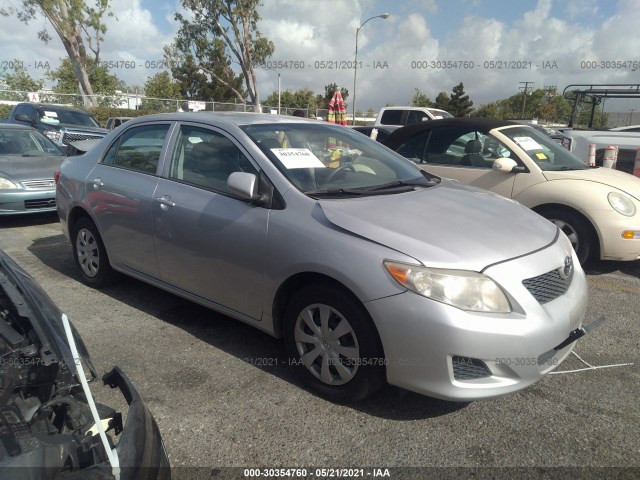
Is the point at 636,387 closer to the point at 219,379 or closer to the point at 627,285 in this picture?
the point at 627,285

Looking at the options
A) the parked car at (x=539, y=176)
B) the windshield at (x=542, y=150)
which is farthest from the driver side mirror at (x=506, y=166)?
the windshield at (x=542, y=150)

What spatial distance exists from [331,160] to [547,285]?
160 cm

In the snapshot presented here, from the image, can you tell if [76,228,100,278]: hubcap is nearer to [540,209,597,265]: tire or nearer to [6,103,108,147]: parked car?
[540,209,597,265]: tire

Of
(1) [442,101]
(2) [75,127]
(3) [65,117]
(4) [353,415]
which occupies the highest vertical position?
(1) [442,101]

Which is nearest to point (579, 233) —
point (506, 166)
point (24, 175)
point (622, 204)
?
point (622, 204)

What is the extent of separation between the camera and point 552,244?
2.82 m

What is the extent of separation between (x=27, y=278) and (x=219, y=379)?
1234 mm

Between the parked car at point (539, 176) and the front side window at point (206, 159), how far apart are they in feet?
10.4

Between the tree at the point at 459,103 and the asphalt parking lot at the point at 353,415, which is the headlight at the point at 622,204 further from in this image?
the tree at the point at 459,103

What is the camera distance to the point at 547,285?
8.39 ft

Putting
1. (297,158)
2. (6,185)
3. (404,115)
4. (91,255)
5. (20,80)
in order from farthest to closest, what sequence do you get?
1. (20,80)
2. (404,115)
3. (6,185)
4. (91,255)
5. (297,158)

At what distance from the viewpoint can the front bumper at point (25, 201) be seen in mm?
6512

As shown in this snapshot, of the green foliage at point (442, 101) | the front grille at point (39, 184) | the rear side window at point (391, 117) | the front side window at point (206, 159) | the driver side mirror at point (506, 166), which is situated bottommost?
the front grille at point (39, 184)

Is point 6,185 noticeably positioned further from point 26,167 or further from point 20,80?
point 20,80
